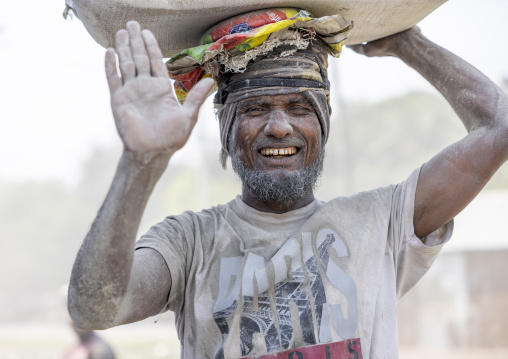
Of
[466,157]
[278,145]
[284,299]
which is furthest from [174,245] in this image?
[466,157]

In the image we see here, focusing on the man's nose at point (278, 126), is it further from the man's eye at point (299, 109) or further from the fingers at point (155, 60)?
the fingers at point (155, 60)

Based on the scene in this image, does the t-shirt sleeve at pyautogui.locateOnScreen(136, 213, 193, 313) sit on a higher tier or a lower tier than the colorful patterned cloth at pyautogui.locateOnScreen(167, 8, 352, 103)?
lower

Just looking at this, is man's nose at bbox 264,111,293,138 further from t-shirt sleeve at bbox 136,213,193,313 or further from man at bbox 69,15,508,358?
t-shirt sleeve at bbox 136,213,193,313

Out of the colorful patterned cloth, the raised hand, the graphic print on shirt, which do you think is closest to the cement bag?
the colorful patterned cloth

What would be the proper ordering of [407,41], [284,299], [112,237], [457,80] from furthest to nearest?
1. [407,41]
2. [457,80]
3. [284,299]
4. [112,237]

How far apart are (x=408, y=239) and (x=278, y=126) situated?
71 centimetres

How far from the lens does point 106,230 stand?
2.19 metres

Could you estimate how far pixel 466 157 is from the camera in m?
2.80

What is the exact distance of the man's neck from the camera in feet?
9.79

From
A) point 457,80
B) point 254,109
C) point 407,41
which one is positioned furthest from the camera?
point 407,41

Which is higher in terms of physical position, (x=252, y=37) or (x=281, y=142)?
(x=252, y=37)

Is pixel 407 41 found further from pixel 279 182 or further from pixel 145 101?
pixel 145 101

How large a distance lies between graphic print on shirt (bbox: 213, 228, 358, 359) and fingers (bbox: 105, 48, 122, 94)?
898 millimetres

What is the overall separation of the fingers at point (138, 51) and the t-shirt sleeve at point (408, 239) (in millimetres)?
1232
